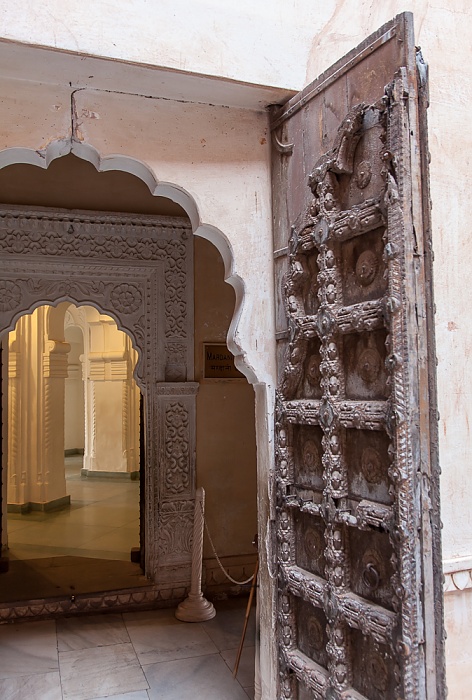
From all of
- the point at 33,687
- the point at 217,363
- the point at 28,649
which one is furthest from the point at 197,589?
Answer: the point at 217,363

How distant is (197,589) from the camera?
380cm

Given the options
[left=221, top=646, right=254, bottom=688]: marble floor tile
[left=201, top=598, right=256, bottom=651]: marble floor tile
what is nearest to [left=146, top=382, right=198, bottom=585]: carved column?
[left=201, top=598, right=256, bottom=651]: marble floor tile

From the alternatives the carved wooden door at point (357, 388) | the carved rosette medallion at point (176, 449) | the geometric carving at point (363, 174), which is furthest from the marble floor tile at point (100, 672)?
the geometric carving at point (363, 174)

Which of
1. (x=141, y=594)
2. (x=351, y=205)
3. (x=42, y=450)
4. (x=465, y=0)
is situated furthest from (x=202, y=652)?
(x=42, y=450)

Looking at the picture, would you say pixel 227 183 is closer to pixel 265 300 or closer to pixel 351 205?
pixel 265 300

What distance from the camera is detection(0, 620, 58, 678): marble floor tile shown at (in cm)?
311

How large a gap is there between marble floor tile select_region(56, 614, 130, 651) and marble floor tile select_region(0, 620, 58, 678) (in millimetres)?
57

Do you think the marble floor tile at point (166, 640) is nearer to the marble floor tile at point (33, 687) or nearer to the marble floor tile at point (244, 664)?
the marble floor tile at point (244, 664)

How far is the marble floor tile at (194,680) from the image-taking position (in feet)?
9.15

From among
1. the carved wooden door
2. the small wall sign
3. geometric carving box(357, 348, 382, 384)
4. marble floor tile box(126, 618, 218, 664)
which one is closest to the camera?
the carved wooden door

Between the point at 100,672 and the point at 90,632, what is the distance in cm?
55

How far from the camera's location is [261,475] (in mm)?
2188

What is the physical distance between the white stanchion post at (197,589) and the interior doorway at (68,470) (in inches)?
16.6

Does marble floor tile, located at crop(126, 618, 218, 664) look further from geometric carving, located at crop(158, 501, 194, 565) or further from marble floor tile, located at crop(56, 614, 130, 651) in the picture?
geometric carving, located at crop(158, 501, 194, 565)
